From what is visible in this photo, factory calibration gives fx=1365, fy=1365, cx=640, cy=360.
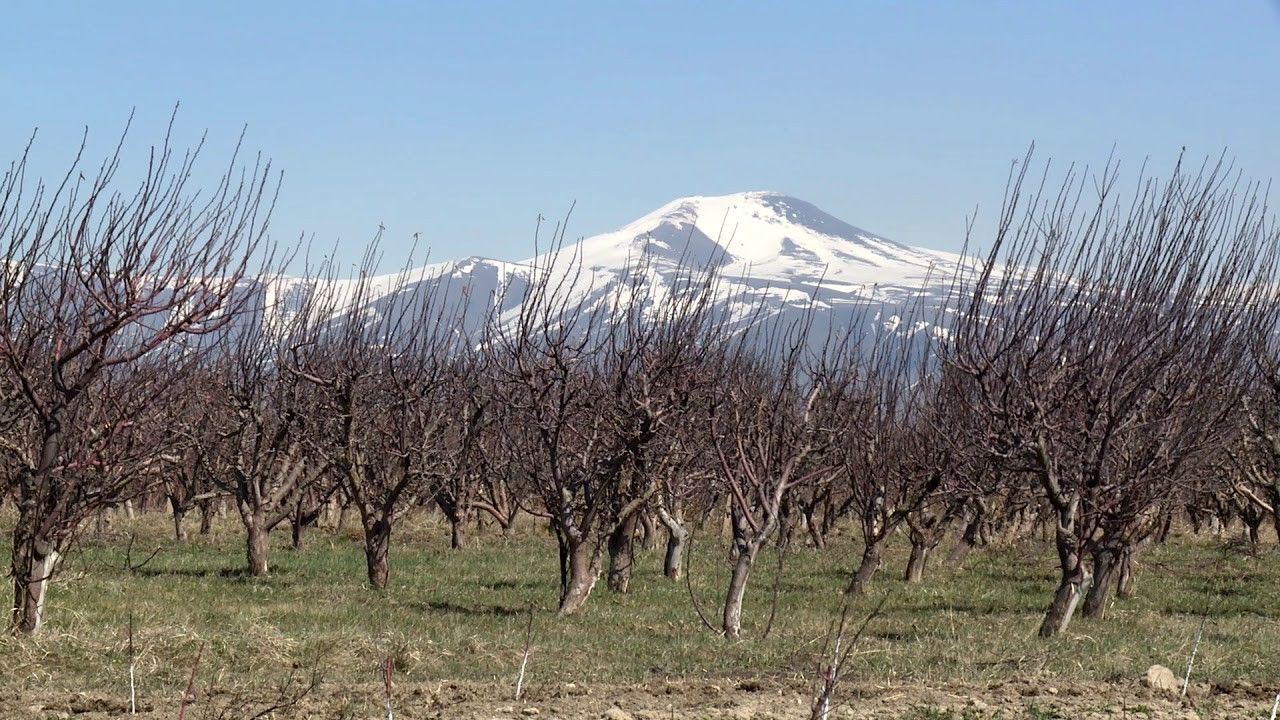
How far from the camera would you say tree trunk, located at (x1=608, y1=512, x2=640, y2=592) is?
20953 mm

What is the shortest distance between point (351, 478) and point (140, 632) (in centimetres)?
720

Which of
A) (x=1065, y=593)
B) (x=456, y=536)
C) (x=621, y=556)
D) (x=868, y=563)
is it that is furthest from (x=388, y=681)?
(x=456, y=536)

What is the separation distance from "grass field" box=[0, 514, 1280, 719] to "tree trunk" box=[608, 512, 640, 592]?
0.26 metres

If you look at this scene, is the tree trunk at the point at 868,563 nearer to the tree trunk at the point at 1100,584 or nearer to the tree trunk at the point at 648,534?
the tree trunk at the point at 1100,584

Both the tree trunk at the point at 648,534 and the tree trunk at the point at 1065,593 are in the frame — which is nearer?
the tree trunk at the point at 1065,593

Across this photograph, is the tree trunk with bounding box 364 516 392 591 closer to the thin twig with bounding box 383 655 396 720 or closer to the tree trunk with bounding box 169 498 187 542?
the tree trunk with bounding box 169 498 187 542

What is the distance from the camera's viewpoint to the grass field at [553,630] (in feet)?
36.0

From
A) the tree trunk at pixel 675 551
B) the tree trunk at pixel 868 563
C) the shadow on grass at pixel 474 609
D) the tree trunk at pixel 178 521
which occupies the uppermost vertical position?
the tree trunk at pixel 868 563

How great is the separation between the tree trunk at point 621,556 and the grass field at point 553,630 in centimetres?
26

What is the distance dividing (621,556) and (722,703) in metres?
11.5

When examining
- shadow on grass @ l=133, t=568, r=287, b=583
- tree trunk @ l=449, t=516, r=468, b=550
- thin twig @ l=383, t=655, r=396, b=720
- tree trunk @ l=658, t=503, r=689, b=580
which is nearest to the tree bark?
tree trunk @ l=658, t=503, r=689, b=580

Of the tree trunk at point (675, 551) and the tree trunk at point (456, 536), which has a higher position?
the tree trunk at point (675, 551)

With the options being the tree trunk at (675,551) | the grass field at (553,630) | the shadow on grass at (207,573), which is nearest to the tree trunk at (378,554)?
the grass field at (553,630)

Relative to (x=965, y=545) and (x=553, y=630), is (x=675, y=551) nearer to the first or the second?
(x=965, y=545)
